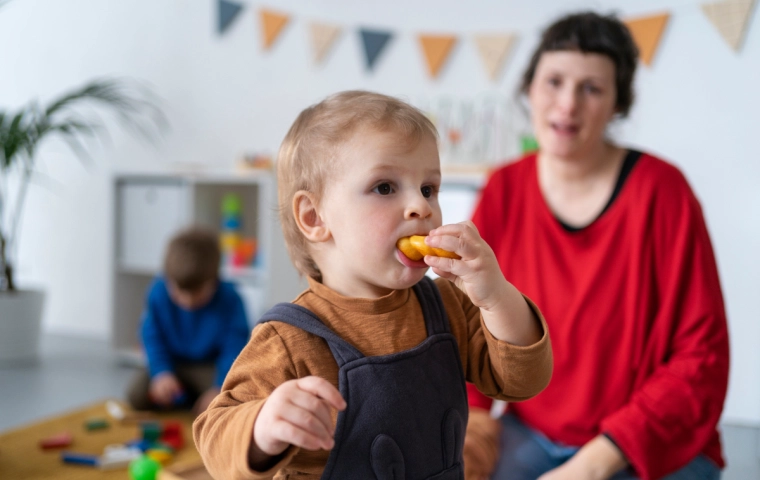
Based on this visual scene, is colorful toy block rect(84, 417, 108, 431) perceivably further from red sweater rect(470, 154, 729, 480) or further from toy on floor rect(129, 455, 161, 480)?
red sweater rect(470, 154, 729, 480)

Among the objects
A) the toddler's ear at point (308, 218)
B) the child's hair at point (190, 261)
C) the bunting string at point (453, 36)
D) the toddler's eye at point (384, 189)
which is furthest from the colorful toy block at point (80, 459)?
the bunting string at point (453, 36)

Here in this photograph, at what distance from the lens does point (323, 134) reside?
30.2 inches

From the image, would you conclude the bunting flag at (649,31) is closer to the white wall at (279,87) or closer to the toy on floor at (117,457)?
the white wall at (279,87)

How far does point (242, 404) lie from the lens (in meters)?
0.69

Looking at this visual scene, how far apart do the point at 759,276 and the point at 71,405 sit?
2413mm

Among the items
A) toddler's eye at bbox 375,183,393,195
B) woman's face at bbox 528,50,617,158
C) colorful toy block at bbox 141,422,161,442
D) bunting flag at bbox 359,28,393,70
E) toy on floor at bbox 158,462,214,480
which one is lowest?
colorful toy block at bbox 141,422,161,442

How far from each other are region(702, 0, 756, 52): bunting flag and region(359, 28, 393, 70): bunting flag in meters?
1.22

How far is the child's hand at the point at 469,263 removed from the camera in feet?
2.23

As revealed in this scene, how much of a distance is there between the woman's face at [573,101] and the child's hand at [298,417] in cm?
81

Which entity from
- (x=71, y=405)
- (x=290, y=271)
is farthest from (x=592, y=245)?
(x=71, y=405)

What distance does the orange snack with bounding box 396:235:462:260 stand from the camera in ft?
2.24

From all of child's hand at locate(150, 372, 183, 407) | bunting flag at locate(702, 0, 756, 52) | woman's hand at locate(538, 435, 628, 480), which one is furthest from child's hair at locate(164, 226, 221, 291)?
bunting flag at locate(702, 0, 756, 52)

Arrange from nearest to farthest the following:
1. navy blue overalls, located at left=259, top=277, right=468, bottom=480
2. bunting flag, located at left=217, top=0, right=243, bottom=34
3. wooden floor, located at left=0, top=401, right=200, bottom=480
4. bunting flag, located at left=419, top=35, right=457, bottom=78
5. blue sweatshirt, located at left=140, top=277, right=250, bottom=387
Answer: navy blue overalls, located at left=259, top=277, right=468, bottom=480, wooden floor, located at left=0, top=401, right=200, bottom=480, blue sweatshirt, located at left=140, top=277, right=250, bottom=387, bunting flag, located at left=419, top=35, right=457, bottom=78, bunting flag, located at left=217, top=0, right=243, bottom=34

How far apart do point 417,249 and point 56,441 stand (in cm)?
176
